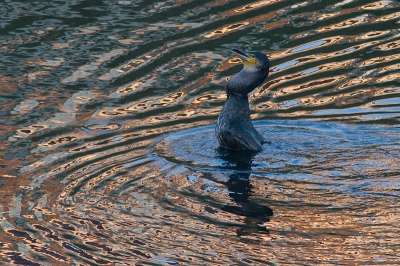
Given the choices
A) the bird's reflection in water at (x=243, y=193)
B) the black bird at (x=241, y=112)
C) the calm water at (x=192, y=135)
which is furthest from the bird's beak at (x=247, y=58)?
the bird's reflection in water at (x=243, y=193)

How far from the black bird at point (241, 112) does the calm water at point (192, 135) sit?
181 millimetres

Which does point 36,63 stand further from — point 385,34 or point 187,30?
point 385,34

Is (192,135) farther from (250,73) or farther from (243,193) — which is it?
(243,193)

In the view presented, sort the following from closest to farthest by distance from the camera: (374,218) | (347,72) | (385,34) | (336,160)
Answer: (374,218)
(336,160)
(347,72)
(385,34)

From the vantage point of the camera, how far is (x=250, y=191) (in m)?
8.70

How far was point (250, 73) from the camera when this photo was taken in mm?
10195

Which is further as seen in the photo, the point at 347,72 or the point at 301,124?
the point at 347,72

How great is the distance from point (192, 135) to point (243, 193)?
5.64 ft

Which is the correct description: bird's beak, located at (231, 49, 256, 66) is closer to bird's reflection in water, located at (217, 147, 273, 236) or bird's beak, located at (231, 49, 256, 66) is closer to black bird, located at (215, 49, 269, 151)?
black bird, located at (215, 49, 269, 151)

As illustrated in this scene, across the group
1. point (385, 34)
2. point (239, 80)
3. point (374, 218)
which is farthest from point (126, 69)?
point (374, 218)

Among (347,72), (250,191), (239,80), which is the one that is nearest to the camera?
(250,191)

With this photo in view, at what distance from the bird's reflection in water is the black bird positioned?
0.10 metres

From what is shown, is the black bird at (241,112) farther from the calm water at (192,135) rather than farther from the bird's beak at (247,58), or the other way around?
the calm water at (192,135)

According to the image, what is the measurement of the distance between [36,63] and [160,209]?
4.51 metres
